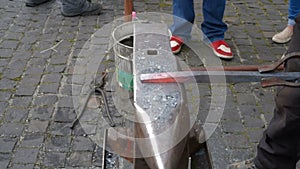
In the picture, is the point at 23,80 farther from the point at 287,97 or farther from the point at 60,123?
the point at 287,97

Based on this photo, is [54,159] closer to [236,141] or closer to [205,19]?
[236,141]

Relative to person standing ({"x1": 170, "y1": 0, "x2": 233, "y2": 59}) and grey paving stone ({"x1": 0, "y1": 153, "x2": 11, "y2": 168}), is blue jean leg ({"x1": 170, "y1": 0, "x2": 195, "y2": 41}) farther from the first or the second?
grey paving stone ({"x1": 0, "y1": 153, "x2": 11, "y2": 168})

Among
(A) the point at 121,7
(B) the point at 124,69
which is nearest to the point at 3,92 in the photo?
(B) the point at 124,69

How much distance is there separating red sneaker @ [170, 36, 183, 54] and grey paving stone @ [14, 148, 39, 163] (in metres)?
1.73

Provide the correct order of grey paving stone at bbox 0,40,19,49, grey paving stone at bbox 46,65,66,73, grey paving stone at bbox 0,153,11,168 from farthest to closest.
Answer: grey paving stone at bbox 0,40,19,49 → grey paving stone at bbox 46,65,66,73 → grey paving stone at bbox 0,153,11,168

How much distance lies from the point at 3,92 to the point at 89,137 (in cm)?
98

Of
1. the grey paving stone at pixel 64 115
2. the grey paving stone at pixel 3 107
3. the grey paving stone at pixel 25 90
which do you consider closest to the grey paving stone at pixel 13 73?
the grey paving stone at pixel 25 90

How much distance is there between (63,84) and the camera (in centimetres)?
385

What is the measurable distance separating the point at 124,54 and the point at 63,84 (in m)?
1.07

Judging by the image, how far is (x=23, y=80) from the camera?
12.7ft

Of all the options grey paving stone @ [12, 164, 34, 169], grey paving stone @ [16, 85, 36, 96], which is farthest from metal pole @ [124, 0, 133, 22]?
grey paving stone @ [12, 164, 34, 169]

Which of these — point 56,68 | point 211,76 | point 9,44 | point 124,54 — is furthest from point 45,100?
point 211,76

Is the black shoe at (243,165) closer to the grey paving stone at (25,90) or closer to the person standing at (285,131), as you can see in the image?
the person standing at (285,131)

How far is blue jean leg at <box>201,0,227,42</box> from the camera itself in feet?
13.5
